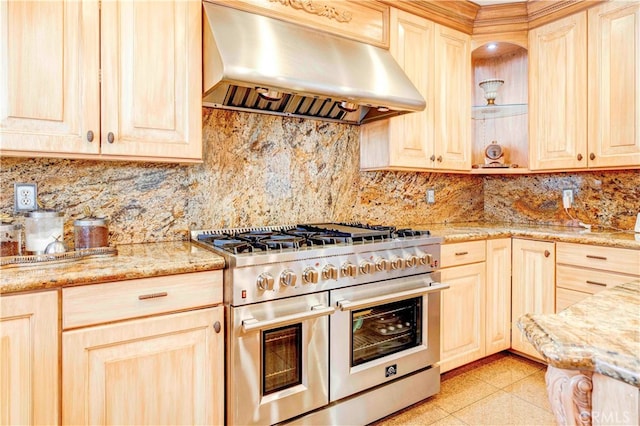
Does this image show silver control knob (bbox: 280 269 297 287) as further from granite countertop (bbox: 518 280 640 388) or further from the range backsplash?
granite countertop (bbox: 518 280 640 388)

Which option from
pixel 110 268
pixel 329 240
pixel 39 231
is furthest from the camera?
pixel 329 240

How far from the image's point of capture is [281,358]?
1735 mm

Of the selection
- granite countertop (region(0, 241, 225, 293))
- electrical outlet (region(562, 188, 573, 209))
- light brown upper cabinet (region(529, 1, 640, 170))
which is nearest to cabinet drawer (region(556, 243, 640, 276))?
light brown upper cabinet (region(529, 1, 640, 170))

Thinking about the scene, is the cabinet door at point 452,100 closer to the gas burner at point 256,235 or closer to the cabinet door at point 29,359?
the gas burner at point 256,235

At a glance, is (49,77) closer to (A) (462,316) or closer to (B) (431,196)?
(A) (462,316)

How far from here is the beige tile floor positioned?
2.04 meters

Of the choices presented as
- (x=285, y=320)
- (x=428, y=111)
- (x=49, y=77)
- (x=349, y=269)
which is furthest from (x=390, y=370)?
(x=49, y=77)

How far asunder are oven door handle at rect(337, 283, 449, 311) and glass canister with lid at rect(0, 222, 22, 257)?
1.38 m

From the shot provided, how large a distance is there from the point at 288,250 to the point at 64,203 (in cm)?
111

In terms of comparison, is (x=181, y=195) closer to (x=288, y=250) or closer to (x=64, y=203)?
(x=64, y=203)

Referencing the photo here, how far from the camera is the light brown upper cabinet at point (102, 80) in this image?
1.47 meters

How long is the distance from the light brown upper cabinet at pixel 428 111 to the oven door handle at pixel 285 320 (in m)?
1.17

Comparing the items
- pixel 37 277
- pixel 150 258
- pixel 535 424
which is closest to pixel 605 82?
pixel 535 424

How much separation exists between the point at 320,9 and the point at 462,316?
6.63 ft
